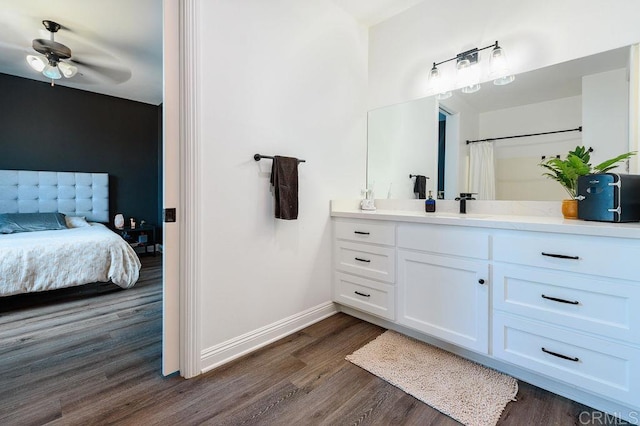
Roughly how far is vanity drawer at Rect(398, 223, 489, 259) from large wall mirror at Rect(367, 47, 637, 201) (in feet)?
2.02

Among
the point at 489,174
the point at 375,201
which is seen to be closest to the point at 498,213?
the point at 489,174

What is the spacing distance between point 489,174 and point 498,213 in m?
0.30

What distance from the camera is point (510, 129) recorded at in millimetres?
2039

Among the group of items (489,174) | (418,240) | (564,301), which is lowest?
(564,301)

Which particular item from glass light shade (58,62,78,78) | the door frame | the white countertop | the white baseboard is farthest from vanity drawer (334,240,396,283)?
glass light shade (58,62,78,78)

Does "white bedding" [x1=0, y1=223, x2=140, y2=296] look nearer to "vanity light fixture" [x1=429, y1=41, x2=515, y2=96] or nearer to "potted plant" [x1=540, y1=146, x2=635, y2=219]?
"vanity light fixture" [x1=429, y1=41, x2=515, y2=96]

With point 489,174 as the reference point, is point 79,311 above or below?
below

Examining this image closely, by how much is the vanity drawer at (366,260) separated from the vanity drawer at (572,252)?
68 centimetres

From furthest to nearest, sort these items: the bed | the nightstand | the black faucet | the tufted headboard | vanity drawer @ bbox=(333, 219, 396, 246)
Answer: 1. the nightstand
2. the tufted headboard
3. the bed
4. the black faucet
5. vanity drawer @ bbox=(333, 219, 396, 246)

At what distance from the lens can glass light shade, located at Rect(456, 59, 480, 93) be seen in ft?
7.03

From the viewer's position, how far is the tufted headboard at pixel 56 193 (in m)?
3.71

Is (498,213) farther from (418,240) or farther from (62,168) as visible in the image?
(62,168)

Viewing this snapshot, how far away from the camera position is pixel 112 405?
140 cm

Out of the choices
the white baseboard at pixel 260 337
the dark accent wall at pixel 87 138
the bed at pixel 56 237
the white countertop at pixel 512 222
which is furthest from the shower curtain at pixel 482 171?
the dark accent wall at pixel 87 138
